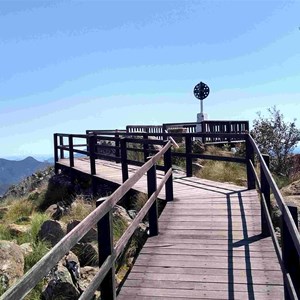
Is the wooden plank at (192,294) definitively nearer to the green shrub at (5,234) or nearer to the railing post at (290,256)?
the railing post at (290,256)

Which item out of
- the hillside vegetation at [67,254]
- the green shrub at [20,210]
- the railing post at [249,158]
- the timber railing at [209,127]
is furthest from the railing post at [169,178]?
the timber railing at [209,127]

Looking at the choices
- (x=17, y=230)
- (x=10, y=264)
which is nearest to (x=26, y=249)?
(x=10, y=264)

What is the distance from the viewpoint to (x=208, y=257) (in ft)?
17.0

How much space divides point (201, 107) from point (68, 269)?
21036 millimetres

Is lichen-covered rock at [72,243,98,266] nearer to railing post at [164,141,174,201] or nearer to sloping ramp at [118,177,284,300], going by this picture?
sloping ramp at [118,177,284,300]

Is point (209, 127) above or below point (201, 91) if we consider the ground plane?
below

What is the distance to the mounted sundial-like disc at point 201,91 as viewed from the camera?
87.1ft

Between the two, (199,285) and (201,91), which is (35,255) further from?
(201,91)

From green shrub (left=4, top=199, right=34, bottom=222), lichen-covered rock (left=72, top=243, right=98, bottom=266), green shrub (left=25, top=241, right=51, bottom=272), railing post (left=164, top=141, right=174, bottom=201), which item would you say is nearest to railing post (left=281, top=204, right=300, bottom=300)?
lichen-covered rock (left=72, top=243, right=98, bottom=266)

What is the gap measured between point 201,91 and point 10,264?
74.6 feet

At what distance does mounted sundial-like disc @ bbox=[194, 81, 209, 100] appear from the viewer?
26.6 meters

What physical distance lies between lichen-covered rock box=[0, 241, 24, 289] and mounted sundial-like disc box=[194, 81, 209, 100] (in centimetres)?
2205

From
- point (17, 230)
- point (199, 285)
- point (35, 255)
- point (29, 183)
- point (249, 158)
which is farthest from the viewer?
point (29, 183)

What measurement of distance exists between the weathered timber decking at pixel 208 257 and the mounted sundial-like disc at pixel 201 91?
19.2m
